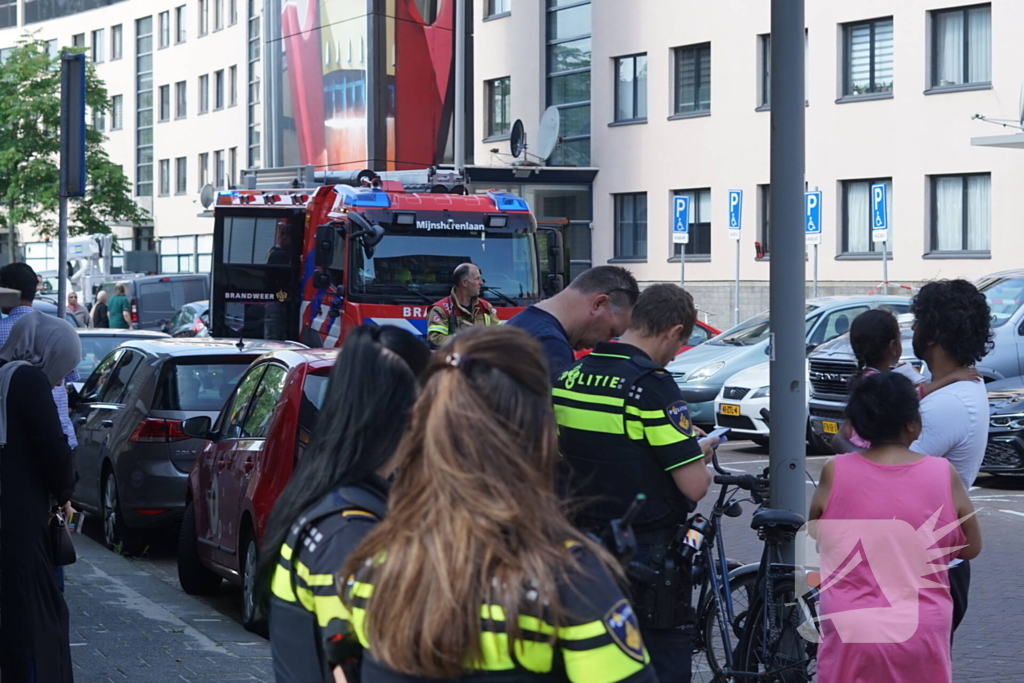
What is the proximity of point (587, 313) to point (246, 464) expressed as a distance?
10.9 feet

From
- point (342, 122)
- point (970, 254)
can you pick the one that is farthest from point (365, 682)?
point (970, 254)

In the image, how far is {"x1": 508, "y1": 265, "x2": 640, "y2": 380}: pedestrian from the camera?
216 inches

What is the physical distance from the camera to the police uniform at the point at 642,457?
15.5ft

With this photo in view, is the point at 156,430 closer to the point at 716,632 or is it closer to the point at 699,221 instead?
the point at 716,632

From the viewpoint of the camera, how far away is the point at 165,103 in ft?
202

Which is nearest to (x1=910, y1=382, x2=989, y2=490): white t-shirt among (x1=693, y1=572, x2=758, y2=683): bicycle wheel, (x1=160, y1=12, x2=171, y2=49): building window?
(x1=693, y1=572, x2=758, y2=683): bicycle wheel

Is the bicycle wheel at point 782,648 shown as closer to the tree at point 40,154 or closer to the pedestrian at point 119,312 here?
the pedestrian at point 119,312

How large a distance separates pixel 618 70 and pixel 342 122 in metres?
14.9

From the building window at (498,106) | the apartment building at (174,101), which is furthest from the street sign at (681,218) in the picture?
the apartment building at (174,101)

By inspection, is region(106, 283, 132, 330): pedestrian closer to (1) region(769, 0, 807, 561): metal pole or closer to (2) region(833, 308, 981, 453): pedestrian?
(1) region(769, 0, 807, 561): metal pole

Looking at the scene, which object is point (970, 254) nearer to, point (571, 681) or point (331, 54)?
point (331, 54)

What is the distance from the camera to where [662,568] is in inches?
188

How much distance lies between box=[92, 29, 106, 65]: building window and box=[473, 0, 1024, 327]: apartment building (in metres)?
29.7

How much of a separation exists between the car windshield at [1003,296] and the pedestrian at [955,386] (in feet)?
36.0
